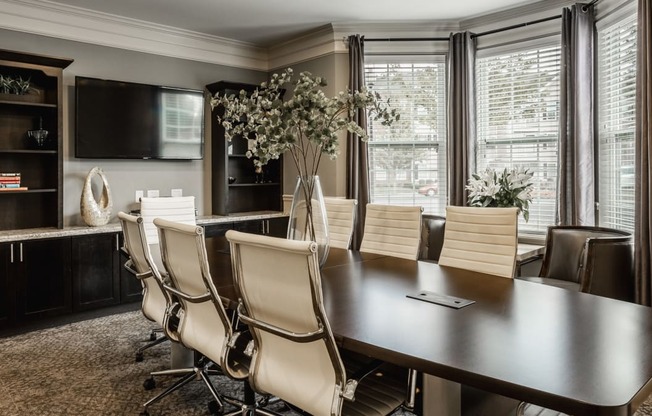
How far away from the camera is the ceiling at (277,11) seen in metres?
4.44

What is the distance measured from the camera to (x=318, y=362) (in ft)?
5.32

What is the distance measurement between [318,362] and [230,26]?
14.3ft

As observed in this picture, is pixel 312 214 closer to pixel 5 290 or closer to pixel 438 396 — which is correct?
pixel 438 396

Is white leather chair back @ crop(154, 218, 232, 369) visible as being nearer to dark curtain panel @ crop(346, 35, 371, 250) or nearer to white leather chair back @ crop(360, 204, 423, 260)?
white leather chair back @ crop(360, 204, 423, 260)

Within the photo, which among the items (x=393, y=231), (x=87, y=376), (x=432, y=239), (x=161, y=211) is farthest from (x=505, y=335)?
(x=161, y=211)

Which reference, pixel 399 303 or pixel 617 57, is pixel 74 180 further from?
pixel 617 57

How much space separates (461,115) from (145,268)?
340 cm

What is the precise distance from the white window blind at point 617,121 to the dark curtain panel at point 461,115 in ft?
3.75

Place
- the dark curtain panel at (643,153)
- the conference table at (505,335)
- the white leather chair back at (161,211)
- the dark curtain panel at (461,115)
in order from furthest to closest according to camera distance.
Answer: the dark curtain panel at (461,115) → the white leather chair back at (161,211) → the dark curtain panel at (643,153) → the conference table at (505,335)

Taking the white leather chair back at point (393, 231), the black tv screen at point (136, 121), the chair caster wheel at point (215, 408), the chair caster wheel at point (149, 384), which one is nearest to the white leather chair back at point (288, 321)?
the chair caster wheel at point (215, 408)

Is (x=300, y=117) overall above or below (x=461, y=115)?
below

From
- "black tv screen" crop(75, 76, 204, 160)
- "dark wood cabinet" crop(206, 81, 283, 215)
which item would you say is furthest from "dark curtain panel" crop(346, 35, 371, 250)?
"black tv screen" crop(75, 76, 204, 160)

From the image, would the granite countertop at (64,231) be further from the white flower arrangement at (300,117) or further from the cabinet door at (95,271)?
the white flower arrangement at (300,117)

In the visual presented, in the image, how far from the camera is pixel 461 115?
15.8 feet
